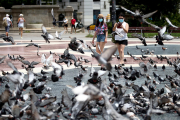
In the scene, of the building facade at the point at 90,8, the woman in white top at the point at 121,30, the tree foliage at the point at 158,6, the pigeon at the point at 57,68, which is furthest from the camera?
the building facade at the point at 90,8

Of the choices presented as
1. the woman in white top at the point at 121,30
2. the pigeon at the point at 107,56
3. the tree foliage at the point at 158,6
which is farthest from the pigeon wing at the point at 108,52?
the tree foliage at the point at 158,6

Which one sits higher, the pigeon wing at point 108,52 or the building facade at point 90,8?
the pigeon wing at point 108,52

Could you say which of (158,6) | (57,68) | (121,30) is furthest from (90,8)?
(57,68)

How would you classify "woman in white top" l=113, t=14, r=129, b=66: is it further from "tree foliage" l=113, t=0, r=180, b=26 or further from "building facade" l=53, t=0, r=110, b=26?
"building facade" l=53, t=0, r=110, b=26

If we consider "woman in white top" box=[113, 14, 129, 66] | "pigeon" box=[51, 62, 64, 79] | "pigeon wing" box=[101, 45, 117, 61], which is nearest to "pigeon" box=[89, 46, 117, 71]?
"pigeon wing" box=[101, 45, 117, 61]

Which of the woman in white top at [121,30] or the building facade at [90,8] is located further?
the building facade at [90,8]

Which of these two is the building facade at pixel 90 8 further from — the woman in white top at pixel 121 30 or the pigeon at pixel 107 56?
the pigeon at pixel 107 56

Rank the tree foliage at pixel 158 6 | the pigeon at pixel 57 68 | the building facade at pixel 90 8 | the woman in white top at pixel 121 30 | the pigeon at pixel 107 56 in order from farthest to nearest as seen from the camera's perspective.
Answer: the building facade at pixel 90 8
the tree foliage at pixel 158 6
the woman in white top at pixel 121 30
the pigeon at pixel 57 68
the pigeon at pixel 107 56

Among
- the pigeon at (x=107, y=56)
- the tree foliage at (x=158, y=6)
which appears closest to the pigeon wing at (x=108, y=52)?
the pigeon at (x=107, y=56)

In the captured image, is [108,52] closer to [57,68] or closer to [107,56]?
[107,56]

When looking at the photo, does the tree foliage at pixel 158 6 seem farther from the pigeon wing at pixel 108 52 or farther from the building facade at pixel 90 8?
the pigeon wing at pixel 108 52

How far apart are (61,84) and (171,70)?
3.81m

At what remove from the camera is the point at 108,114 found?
14.5 ft

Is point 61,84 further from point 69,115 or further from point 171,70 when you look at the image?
point 171,70
